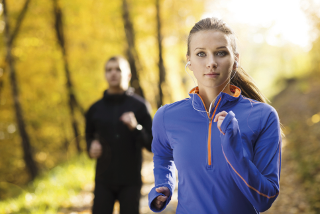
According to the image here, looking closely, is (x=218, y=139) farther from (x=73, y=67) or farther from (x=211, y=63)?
(x=73, y=67)

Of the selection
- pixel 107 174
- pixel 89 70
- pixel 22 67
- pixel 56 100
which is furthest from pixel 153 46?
pixel 107 174

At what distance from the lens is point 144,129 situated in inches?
128

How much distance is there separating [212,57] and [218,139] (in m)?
0.46

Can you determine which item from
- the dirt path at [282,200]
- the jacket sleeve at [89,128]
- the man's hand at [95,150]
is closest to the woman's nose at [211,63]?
the man's hand at [95,150]

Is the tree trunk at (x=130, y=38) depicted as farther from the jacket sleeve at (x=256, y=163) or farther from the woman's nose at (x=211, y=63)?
the jacket sleeve at (x=256, y=163)

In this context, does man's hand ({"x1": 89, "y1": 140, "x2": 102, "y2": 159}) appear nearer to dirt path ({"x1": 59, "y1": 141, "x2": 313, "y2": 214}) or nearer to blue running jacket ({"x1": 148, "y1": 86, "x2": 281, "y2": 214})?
blue running jacket ({"x1": 148, "y1": 86, "x2": 281, "y2": 214})

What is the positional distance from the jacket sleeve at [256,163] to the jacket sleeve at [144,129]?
1811 millimetres

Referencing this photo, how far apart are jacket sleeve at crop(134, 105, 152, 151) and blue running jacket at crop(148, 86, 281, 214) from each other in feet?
4.35

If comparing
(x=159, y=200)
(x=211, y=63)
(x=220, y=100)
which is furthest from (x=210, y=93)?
(x=159, y=200)

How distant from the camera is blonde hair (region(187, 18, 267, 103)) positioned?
61.6 inches

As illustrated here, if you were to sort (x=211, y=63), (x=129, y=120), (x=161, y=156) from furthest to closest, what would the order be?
1. (x=129, y=120)
2. (x=161, y=156)
3. (x=211, y=63)

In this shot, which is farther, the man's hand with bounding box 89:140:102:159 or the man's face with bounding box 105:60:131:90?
the man's face with bounding box 105:60:131:90

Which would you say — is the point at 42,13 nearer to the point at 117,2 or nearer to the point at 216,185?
the point at 117,2

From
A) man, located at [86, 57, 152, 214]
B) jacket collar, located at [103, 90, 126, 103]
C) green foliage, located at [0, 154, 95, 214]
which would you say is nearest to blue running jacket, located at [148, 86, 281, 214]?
man, located at [86, 57, 152, 214]
